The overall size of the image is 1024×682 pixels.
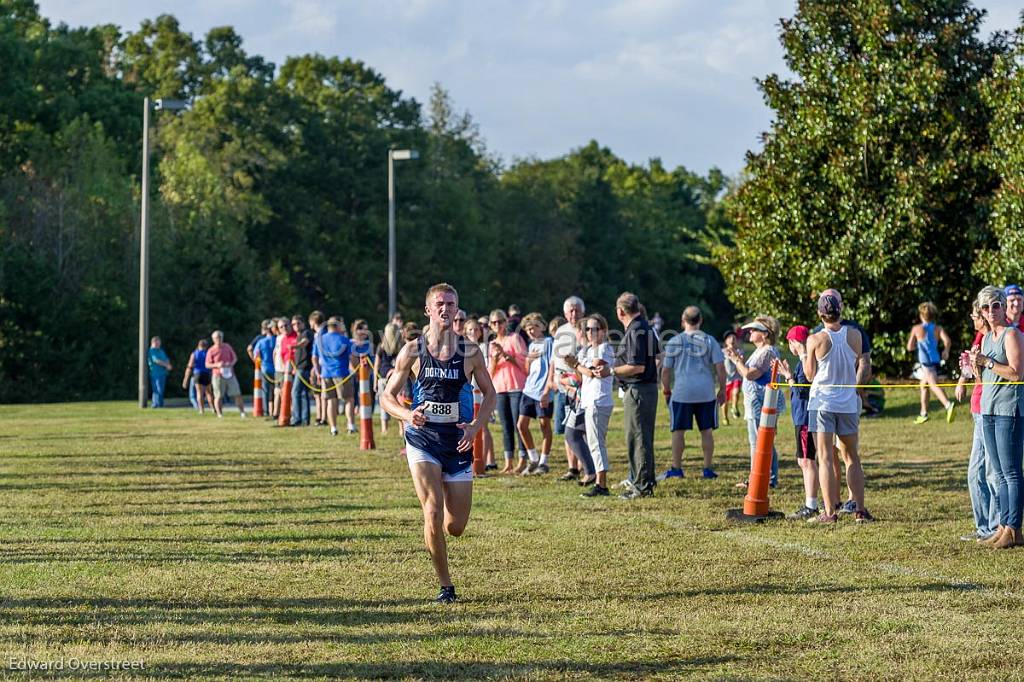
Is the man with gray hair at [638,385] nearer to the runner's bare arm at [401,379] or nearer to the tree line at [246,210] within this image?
the runner's bare arm at [401,379]

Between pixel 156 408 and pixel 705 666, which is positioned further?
pixel 156 408

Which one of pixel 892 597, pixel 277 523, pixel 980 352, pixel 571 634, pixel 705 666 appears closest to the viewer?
pixel 705 666

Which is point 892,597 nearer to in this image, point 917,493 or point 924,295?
point 917,493

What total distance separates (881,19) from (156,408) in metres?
19.1

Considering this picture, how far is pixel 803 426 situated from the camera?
44.4ft

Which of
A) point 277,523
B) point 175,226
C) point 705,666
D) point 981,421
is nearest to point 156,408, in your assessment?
point 175,226

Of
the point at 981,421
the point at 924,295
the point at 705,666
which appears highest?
the point at 924,295

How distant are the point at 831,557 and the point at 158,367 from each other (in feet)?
90.1

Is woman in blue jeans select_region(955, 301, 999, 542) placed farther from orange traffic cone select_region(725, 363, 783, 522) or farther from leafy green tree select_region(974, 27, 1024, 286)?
leafy green tree select_region(974, 27, 1024, 286)

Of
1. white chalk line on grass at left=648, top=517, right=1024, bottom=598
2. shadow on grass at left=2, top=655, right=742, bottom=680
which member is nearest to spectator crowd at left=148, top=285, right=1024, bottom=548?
white chalk line on grass at left=648, top=517, right=1024, bottom=598

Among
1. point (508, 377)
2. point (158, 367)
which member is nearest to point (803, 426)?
point (508, 377)

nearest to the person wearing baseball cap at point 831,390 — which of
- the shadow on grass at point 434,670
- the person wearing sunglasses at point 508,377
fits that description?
the shadow on grass at point 434,670

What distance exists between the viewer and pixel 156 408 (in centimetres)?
3441

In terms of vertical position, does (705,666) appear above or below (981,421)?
below
